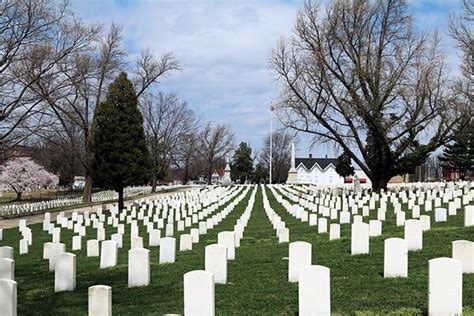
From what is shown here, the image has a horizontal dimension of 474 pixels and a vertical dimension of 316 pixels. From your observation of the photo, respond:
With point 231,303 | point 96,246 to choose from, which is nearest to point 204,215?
point 96,246

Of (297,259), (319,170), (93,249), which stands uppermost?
(319,170)

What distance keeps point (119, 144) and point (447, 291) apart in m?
28.1

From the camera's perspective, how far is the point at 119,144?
32812 millimetres

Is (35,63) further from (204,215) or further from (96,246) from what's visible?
Answer: (96,246)

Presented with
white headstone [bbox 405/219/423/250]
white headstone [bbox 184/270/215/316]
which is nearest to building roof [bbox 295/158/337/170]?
white headstone [bbox 405/219/423/250]

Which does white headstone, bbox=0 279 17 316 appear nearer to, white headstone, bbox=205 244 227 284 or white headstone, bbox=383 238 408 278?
white headstone, bbox=205 244 227 284

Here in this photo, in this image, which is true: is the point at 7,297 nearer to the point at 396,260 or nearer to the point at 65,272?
the point at 65,272

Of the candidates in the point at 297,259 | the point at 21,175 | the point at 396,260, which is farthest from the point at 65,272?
the point at 21,175

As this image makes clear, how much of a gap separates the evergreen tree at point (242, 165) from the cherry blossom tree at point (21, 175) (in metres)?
34.8

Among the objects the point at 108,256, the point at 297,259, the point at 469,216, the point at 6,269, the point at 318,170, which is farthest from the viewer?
the point at 318,170

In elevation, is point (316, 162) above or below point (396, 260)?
above

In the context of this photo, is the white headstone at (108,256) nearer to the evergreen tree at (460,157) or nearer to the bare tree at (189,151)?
the evergreen tree at (460,157)

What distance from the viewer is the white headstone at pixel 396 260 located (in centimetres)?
838

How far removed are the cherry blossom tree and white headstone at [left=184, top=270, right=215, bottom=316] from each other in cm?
5617
